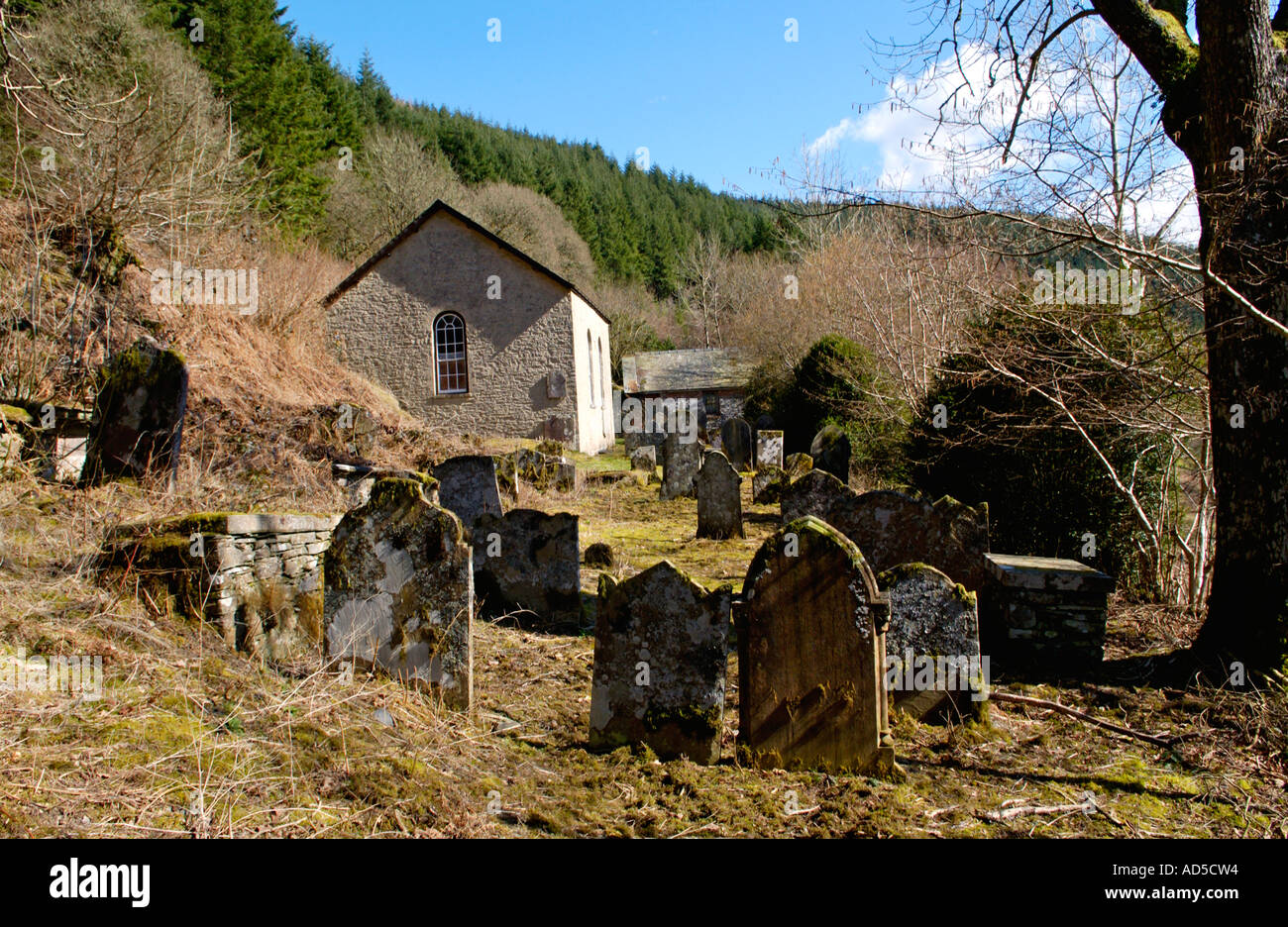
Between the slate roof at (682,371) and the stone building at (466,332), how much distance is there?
12.1 meters

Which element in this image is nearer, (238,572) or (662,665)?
(662,665)

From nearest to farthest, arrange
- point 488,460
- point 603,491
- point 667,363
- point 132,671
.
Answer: point 132,671 → point 488,460 → point 603,491 → point 667,363

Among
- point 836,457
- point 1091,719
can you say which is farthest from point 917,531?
point 836,457

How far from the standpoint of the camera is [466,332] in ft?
80.1

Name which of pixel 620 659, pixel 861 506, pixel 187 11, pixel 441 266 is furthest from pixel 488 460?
pixel 187 11

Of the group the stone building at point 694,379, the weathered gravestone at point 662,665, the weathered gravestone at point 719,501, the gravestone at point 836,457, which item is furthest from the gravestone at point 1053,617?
the stone building at point 694,379

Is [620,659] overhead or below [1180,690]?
overhead

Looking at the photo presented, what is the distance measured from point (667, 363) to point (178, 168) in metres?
26.8

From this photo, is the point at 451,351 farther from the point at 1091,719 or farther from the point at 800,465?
the point at 1091,719

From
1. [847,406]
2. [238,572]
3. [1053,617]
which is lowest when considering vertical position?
[1053,617]

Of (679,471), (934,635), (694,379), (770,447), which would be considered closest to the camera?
(934,635)

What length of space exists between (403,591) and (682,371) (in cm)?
3400
